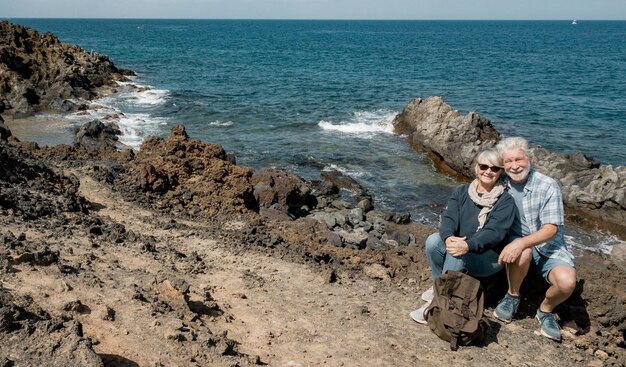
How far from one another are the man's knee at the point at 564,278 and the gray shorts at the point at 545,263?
67 mm

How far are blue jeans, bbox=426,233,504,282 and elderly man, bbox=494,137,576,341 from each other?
197mm

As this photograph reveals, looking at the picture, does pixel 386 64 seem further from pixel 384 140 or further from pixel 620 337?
pixel 620 337

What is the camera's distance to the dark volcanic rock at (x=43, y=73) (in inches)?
1209

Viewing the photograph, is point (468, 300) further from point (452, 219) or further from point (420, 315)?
point (452, 219)

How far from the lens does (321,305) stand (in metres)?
7.95

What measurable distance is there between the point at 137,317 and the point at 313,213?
10.2 meters

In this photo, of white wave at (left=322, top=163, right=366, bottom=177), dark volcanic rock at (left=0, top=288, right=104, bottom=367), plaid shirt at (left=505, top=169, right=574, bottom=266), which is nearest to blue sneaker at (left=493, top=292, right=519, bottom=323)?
plaid shirt at (left=505, top=169, right=574, bottom=266)

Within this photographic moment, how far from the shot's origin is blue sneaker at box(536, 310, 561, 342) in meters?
7.24

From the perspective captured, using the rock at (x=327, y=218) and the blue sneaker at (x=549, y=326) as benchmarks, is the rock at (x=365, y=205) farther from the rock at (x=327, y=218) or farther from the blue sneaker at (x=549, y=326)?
the blue sneaker at (x=549, y=326)

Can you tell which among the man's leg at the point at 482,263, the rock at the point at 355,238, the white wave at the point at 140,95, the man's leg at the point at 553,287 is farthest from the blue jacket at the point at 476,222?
the white wave at the point at 140,95

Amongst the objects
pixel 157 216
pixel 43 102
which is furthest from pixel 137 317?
pixel 43 102

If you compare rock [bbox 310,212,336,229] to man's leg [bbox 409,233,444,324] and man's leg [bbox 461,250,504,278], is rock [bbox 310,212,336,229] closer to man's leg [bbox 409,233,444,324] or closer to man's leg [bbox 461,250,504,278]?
man's leg [bbox 409,233,444,324]

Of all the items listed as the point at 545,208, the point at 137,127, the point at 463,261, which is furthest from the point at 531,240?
the point at 137,127

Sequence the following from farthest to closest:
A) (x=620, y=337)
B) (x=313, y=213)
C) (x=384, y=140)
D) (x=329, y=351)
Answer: (x=384, y=140)
(x=313, y=213)
(x=620, y=337)
(x=329, y=351)
